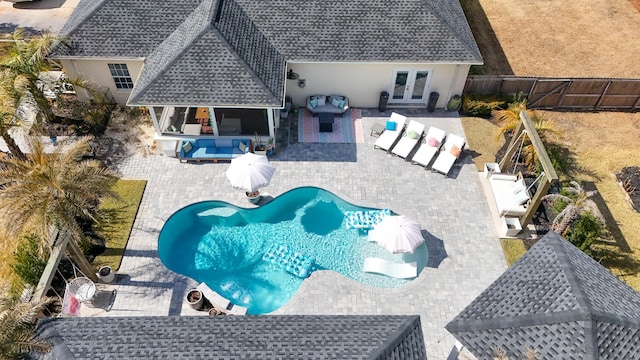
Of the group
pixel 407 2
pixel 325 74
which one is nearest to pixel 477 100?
pixel 407 2

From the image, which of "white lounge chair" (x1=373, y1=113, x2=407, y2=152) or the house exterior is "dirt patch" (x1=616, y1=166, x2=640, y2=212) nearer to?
the house exterior

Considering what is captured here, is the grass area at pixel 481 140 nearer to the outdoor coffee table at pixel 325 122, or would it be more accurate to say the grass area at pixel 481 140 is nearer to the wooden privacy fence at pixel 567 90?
the wooden privacy fence at pixel 567 90

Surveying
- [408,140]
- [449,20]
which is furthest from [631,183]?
[449,20]

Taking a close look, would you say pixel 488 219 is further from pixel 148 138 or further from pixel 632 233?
pixel 148 138

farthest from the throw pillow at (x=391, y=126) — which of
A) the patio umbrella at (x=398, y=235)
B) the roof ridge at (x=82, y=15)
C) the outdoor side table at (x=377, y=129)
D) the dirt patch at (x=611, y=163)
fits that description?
the roof ridge at (x=82, y=15)

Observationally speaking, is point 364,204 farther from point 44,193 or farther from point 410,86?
point 44,193

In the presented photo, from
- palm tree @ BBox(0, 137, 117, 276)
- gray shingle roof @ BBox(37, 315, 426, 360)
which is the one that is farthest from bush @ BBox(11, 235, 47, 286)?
gray shingle roof @ BBox(37, 315, 426, 360)
